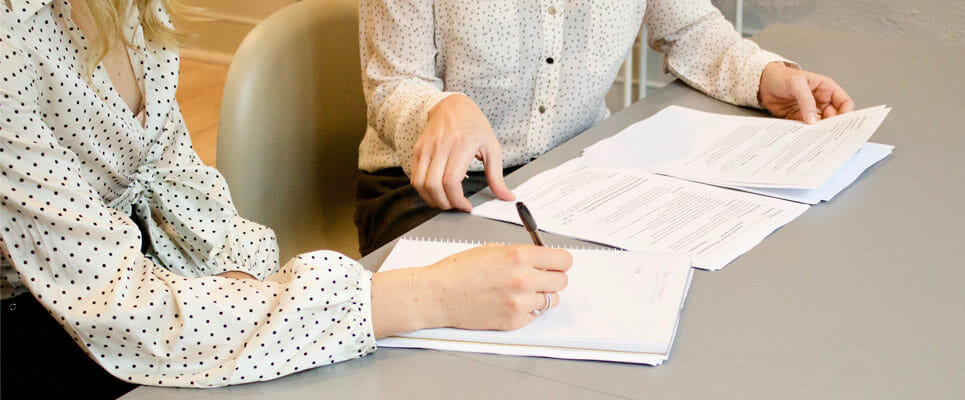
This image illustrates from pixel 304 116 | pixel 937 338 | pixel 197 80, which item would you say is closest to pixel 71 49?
pixel 304 116

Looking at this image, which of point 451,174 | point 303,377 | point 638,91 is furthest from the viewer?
point 638,91

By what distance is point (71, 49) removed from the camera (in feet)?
2.78

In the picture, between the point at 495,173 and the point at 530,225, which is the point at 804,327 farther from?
the point at 495,173

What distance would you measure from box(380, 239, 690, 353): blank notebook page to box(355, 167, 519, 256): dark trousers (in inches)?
13.8

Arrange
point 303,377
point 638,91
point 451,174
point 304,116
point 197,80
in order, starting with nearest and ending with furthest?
point 303,377 < point 451,174 < point 304,116 < point 638,91 < point 197,80

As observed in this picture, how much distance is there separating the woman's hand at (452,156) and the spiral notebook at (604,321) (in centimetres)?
15

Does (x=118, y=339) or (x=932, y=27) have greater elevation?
(x=118, y=339)

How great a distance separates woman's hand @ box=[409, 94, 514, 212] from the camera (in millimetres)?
996

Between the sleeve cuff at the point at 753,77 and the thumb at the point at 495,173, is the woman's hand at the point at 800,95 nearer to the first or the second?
the sleeve cuff at the point at 753,77

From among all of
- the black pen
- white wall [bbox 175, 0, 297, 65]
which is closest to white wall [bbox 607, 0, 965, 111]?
the black pen

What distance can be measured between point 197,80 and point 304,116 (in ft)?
9.27

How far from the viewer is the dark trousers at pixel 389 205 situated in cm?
126

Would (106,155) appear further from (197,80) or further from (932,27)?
(197,80)

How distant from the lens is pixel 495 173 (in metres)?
1.04
